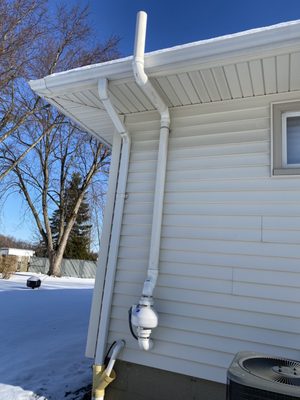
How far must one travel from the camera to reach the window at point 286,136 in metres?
2.89

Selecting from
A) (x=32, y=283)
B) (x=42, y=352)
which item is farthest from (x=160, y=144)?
(x=32, y=283)

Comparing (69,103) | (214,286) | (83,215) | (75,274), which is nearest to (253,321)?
(214,286)

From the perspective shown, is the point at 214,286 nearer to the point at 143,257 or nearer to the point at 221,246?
the point at 221,246

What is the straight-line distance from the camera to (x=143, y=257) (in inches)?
128

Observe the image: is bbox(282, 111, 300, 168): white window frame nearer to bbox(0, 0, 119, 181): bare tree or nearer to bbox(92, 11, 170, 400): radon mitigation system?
bbox(92, 11, 170, 400): radon mitigation system

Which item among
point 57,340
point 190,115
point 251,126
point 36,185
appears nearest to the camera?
point 251,126

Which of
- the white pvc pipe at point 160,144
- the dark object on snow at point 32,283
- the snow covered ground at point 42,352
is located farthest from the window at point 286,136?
the dark object on snow at point 32,283

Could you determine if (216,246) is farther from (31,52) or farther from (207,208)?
(31,52)

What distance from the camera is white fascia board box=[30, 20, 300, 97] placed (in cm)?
245

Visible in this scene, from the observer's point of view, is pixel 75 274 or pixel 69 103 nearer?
pixel 69 103

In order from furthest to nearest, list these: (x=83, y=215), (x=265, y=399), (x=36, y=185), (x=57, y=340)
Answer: (x=83, y=215)
(x=36, y=185)
(x=57, y=340)
(x=265, y=399)

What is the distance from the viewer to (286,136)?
9.74ft

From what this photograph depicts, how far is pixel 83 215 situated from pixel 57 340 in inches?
846

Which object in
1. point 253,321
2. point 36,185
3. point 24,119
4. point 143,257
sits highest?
point 24,119
